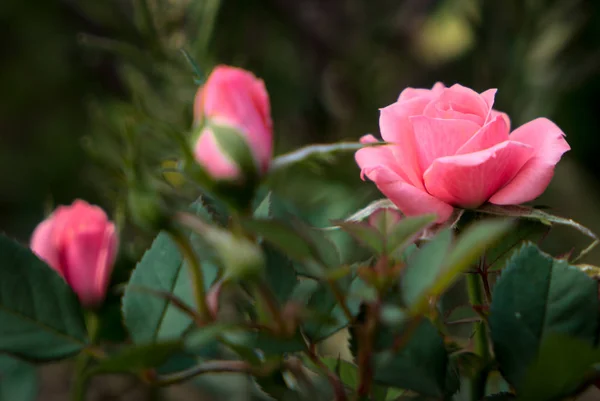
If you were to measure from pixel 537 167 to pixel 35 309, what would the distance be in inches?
7.4

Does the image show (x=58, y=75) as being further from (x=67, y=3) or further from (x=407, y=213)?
(x=407, y=213)

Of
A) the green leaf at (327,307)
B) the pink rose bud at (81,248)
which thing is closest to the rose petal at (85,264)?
the pink rose bud at (81,248)

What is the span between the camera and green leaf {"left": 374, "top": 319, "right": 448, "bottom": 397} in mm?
190

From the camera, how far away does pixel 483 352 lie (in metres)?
0.24

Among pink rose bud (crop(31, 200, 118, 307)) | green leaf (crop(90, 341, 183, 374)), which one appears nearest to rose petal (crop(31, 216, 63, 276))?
pink rose bud (crop(31, 200, 118, 307))

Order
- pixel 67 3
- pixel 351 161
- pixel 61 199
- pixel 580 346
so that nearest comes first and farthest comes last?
pixel 580 346, pixel 351 161, pixel 67 3, pixel 61 199

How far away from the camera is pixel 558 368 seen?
170 millimetres

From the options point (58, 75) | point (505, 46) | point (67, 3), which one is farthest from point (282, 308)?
point (58, 75)

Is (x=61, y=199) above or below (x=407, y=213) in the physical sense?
below

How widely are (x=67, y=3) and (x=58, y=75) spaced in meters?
0.19

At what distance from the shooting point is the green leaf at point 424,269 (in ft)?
0.56

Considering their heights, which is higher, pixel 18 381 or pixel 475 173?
pixel 475 173

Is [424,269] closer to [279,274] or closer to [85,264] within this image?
[279,274]

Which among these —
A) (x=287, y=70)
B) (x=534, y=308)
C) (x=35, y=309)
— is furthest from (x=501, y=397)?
(x=287, y=70)
